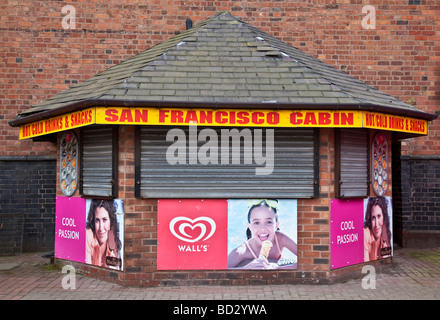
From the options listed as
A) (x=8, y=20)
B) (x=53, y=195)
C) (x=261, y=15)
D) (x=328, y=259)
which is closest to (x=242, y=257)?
(x=328, y=259)

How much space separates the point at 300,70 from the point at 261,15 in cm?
352

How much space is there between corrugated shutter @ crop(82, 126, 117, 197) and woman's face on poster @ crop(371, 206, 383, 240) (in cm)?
456

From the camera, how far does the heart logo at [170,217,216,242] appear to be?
6.90 metres

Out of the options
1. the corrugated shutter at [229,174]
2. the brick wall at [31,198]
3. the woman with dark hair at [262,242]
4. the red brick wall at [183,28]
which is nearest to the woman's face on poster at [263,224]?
the woman with dark hair at [262,242]

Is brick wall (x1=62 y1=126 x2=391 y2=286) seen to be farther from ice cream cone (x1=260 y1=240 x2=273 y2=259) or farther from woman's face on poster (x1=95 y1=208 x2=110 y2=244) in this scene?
woman's face on poster (x1=95 y1=208 x2=110 y2=244)

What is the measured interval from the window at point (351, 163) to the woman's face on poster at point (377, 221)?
1.40 ft

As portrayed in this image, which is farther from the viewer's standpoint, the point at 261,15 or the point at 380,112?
the point at 261,15

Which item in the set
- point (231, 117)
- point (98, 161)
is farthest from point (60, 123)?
point (231, 117)

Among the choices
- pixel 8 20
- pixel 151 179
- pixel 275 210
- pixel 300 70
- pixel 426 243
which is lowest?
pixel 426 243

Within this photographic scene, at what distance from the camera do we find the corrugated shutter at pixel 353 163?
23.9 feet

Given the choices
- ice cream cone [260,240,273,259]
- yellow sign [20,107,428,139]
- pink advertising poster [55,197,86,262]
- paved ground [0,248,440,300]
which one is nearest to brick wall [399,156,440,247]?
paved ground [0,248,440,300]

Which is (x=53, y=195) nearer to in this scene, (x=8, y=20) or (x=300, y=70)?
(x=8, y=20)

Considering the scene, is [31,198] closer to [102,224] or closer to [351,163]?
[102,224]

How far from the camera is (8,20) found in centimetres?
1027
